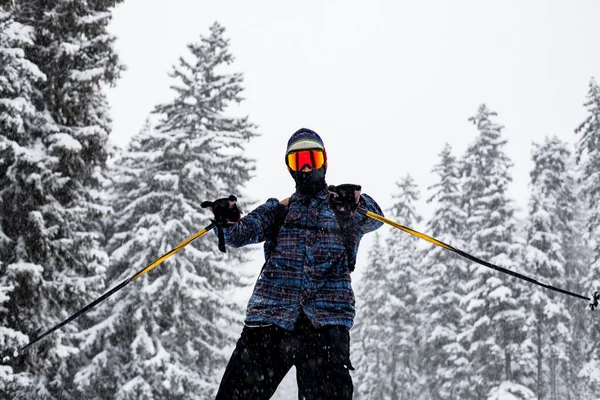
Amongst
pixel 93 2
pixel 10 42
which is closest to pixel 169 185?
pixel 93 2

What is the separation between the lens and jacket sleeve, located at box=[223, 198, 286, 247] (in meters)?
3.85

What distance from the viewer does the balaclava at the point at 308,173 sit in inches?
161

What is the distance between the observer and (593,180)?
22531mm

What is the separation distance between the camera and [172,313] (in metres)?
17.1

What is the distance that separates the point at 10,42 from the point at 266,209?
27.7 ft

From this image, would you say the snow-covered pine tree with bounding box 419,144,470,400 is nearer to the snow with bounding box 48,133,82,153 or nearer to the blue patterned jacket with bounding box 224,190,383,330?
the snow with bounding box 48,133,82,153

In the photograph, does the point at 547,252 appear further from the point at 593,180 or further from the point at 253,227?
the point at 253,227

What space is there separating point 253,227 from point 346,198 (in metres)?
0.67

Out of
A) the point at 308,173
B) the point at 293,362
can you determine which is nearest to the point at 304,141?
the point at 308,173

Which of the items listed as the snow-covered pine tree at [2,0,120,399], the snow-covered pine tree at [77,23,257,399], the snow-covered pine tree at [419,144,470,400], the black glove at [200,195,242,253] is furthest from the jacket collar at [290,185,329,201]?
the snow-covered pine tree at [419,144,470,400]

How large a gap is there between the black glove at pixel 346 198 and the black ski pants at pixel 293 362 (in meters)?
0.82

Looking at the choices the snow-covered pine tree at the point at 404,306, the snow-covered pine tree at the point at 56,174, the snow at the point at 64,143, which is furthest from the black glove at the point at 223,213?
the snow-covered pine tree at the point at 404,306

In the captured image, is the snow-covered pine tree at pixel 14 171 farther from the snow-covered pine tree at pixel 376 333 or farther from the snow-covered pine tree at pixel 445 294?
the snow-covered pine tree at pixel 376 333

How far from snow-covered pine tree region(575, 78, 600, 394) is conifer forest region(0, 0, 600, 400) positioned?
85 millimetres
